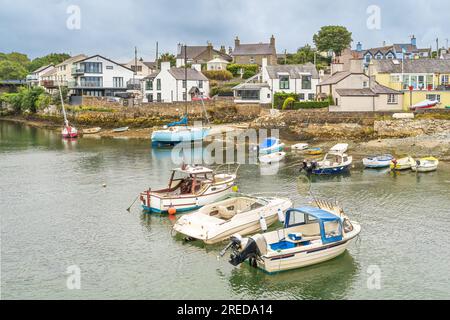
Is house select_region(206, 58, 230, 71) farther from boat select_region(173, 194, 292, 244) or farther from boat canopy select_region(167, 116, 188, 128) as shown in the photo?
boat select_region(173, 194, 292, 244)

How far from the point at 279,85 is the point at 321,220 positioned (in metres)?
53.2

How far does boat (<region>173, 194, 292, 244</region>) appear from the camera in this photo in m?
24.7

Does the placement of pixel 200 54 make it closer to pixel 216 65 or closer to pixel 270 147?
pixel 216 65

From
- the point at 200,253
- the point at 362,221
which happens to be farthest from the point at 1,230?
the point at 362,221

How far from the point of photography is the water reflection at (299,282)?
20.1 meters

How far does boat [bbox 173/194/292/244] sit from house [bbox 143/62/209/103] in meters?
53.5

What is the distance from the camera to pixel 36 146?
200 ft

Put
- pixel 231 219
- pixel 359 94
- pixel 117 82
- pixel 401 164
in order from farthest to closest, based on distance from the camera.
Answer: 1. pixel 117 82
2. pixel 359 94
3. pixel 401 164
4. pixel 231 219

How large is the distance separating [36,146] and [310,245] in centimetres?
4589

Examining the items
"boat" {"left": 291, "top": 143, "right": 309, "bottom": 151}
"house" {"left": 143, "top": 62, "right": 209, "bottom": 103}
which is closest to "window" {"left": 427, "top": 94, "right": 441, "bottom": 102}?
"boat" {"left": 291, "top": 143, "right": 309, "bottom": 151}

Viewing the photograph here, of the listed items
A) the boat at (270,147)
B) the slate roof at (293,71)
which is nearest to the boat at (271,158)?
the boat at (270,147)

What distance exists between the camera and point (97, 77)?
89.7m

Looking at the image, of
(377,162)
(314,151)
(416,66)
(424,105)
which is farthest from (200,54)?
(377,162)
